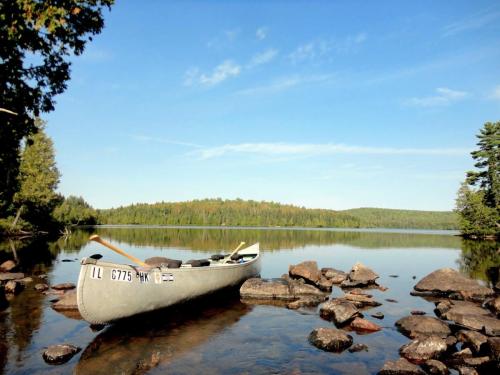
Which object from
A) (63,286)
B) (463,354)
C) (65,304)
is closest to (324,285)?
(463,354)

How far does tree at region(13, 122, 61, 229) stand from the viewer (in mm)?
59156

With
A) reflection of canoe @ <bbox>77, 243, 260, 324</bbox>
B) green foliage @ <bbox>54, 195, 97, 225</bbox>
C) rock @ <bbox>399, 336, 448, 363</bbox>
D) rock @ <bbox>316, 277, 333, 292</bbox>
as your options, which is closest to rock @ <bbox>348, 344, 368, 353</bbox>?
rock @ <bbox>399, 336, 448, 363</bbox>

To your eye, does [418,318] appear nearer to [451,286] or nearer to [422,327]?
[422,327]

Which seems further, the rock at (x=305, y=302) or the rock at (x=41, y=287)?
the rock at (x=41, y=287)

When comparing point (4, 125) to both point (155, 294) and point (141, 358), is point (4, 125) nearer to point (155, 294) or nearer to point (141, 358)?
point (155, 294)

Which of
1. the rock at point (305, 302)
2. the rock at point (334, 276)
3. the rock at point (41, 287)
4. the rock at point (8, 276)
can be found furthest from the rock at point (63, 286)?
the rock at point (334, 276)

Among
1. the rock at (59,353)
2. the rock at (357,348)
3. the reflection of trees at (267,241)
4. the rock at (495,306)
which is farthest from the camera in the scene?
the reflection of trees at (267,241)

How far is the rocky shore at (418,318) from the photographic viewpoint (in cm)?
1095

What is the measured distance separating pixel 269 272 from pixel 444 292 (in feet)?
42.3

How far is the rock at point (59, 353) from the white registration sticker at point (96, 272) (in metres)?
2.18

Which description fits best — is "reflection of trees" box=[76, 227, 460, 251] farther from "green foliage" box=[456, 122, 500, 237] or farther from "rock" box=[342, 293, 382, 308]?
"rock" box=[342, 293, 382, 308]

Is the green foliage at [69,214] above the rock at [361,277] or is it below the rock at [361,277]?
above

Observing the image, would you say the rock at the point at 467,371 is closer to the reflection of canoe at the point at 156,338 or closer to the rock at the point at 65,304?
the reflection of canoe at the point at 156,338

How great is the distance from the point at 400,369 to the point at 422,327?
4576 millimetres
